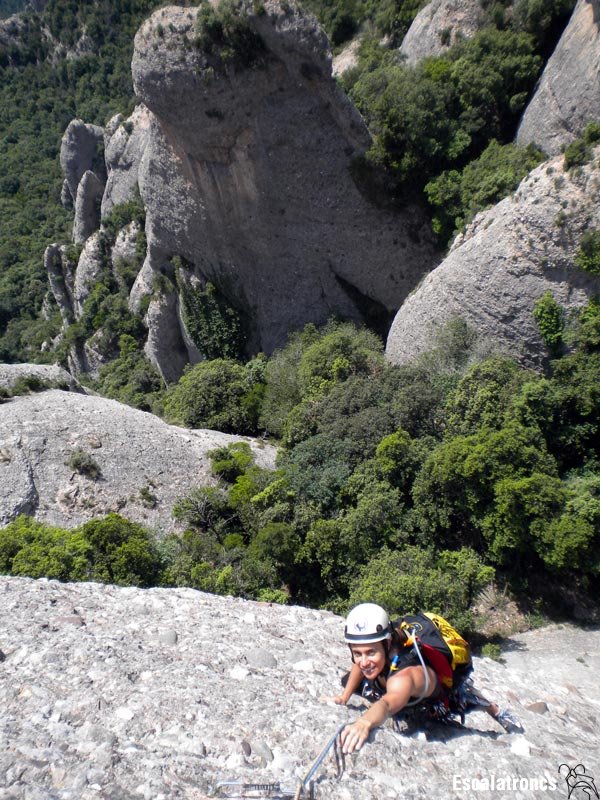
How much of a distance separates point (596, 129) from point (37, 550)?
965 inches

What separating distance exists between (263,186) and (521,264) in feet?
56.9

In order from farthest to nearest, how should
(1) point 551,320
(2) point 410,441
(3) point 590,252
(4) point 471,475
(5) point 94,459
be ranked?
1. (5) point 94,459
2. (1) point 551,320
3. (2) point 410,441
4. (3) point 590,252
5. (4) point 471,475

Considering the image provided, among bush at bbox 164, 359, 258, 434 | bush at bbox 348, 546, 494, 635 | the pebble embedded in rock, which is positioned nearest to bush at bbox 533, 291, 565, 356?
bush at bbox 348, 546, 494, 635

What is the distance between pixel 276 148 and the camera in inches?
1271

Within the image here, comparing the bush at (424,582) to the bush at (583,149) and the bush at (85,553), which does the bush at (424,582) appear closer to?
the bush at (85,553)

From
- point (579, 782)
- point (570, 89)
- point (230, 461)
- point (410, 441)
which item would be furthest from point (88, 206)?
point (579, 782)

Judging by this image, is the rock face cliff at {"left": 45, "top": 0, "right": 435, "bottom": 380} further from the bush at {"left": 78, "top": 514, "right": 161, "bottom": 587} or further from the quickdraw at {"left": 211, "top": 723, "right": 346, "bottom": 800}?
the quickdraw at {"left": 211, "top": 723, "right": 346, "bottom": 800}

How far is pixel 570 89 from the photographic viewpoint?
24062mm

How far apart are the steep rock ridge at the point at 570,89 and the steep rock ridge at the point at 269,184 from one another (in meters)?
8.45

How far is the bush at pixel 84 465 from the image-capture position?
71.7ft

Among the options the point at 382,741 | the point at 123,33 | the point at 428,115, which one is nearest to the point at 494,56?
the point at 428,115

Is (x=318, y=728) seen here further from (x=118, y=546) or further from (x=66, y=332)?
A: (x=66, y=332)

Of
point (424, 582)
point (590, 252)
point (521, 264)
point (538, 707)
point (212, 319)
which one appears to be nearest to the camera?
point (538, 707)

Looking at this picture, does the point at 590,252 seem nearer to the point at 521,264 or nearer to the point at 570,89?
the point at 521,264
